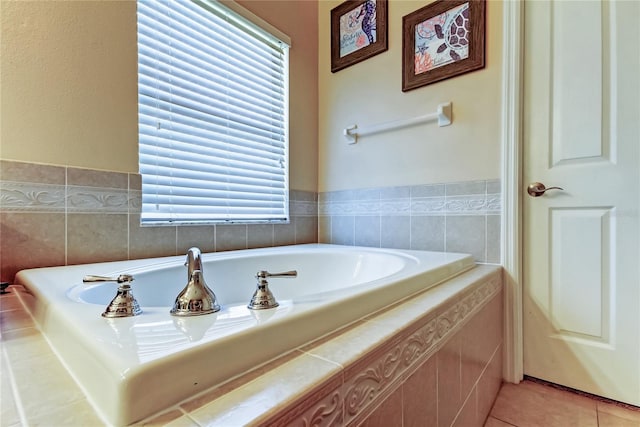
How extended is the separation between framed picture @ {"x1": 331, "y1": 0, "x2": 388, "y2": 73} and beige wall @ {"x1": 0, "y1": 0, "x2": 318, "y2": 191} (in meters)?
1.14

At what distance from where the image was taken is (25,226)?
97 cm

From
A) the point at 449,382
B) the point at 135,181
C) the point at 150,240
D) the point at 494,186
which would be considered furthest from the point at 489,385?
the point at 135,181

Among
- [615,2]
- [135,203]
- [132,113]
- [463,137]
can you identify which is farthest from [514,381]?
[132,113]

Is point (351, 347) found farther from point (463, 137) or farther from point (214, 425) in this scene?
point (463, 137)

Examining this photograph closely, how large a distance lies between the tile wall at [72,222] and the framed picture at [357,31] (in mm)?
1372

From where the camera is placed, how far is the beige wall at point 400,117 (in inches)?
53.3

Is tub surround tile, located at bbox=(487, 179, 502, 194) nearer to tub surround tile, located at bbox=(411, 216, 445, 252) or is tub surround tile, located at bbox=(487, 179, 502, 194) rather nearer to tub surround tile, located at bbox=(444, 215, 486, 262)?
tub surround tile, located at bbox=(444, 215, 486, 262)

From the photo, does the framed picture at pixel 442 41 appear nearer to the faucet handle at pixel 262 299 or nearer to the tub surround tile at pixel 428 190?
the tub surround tile at pixel 428 190

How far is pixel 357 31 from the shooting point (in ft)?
5.90

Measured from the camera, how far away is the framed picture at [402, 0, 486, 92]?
1373 millimetres

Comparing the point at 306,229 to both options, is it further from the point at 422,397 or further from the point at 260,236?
the point at 422,397

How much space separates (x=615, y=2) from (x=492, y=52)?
416 mm

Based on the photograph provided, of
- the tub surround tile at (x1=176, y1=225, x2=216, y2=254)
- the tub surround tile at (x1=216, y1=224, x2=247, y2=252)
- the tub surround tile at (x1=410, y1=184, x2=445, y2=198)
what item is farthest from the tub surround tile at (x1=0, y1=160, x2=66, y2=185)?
the tub surround tile at (x1=410, y1=184, x2=445, y2=198)

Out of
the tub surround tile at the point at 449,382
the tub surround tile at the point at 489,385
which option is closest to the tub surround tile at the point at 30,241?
the tub surround tile at the point at 449,382
